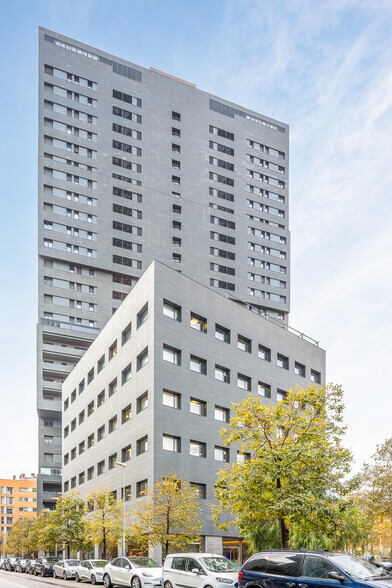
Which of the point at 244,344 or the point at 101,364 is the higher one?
the point at 244,344

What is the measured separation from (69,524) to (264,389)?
2143 cm

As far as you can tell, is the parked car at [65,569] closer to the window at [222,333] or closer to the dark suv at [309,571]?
the window at [222,333]

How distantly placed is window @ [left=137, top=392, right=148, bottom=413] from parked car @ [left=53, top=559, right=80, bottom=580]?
11786mm

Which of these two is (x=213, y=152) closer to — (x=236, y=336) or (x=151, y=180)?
(x=151, y=180)

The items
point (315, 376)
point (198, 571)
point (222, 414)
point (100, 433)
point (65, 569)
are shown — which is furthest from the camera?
point (315, 376)

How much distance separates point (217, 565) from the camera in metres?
22.5

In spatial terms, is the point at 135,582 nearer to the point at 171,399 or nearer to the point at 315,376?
the point at 171,399

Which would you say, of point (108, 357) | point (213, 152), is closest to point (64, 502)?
point (108, 357)

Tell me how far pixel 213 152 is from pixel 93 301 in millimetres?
37212

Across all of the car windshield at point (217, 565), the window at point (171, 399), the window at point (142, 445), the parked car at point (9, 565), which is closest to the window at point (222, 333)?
the window at point (171, 399)

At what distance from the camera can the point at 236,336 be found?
53.0m

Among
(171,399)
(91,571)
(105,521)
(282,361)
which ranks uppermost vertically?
(282,361)

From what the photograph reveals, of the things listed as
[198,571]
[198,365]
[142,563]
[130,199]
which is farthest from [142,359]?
[130,199]

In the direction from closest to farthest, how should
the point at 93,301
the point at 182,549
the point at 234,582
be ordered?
the point at 234,582 < the point at 182,549 < the point at 93,301
